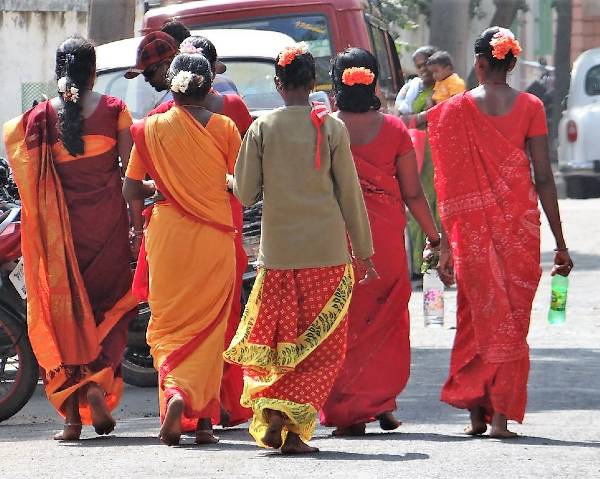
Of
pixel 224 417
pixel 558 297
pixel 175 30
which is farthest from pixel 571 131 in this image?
pixel 224 417

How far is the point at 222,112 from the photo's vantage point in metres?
8.66

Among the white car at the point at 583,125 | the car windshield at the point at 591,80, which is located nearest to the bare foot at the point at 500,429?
the white car at the point at 583,125

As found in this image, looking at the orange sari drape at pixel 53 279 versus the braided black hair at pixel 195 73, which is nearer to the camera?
the braided black hair at pixel 195 73

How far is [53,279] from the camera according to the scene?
346 inches

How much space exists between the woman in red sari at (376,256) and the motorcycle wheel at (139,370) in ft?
7.92

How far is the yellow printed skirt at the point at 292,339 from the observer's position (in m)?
8.00

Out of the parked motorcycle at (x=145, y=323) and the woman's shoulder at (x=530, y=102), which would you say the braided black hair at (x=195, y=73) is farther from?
the parked motorcycle at (x=145, y=323)

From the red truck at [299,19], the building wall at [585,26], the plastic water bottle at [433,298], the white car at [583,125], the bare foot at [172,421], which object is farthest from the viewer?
the building wall at [585,26]

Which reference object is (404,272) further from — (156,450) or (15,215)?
(15,215)

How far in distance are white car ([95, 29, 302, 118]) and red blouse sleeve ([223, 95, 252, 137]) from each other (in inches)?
116

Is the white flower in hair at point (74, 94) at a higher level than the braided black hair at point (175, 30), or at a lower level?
lower

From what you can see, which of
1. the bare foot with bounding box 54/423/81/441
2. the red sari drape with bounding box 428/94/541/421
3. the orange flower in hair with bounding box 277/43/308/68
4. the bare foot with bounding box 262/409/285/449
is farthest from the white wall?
the bare foot with bounding box 262/409/285/449

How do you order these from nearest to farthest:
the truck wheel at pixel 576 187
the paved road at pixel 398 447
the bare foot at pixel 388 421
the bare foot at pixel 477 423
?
the paved road at pixel 398 447 → the bare foot at pixel 477 423 → the bare foot at pixel 388 421 → the truck wheel at pixel 576 187

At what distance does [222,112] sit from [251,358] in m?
1.26
